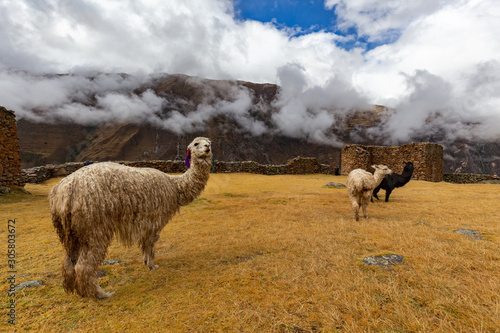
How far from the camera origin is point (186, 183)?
12.5 feet

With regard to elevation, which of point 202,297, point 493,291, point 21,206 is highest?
point 493,291

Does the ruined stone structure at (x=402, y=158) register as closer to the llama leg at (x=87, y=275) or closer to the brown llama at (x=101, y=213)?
the brown llama at (x=101, y=213)

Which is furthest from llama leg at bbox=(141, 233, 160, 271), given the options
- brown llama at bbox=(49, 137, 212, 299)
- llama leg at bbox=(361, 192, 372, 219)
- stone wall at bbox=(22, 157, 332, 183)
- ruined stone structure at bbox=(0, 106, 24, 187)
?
ruined stone structure at bbox=(0, 106, 24, 187)

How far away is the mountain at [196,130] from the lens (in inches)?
2167

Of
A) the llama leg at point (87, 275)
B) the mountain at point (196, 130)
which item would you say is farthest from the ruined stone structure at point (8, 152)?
the mountain at point (196, 130)

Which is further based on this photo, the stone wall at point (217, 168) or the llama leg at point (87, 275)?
the stone wall at point (217, 168)

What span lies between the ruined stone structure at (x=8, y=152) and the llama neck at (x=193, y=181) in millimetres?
12940

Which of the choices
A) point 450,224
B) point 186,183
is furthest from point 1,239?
point 450,224

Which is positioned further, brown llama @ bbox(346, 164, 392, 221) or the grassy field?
brown llama @ bbox(346, 164, 392, 221)

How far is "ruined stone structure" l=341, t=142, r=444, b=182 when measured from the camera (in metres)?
20.8

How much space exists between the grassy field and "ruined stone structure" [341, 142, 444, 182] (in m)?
19.2

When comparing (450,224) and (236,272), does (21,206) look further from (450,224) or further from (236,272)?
(450,224)

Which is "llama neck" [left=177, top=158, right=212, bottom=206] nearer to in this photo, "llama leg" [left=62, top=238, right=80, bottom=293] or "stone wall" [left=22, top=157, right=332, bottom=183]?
"llama leg" [left=62, top=238, right=80, bottom=293]

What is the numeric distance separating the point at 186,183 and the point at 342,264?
9.24ft
